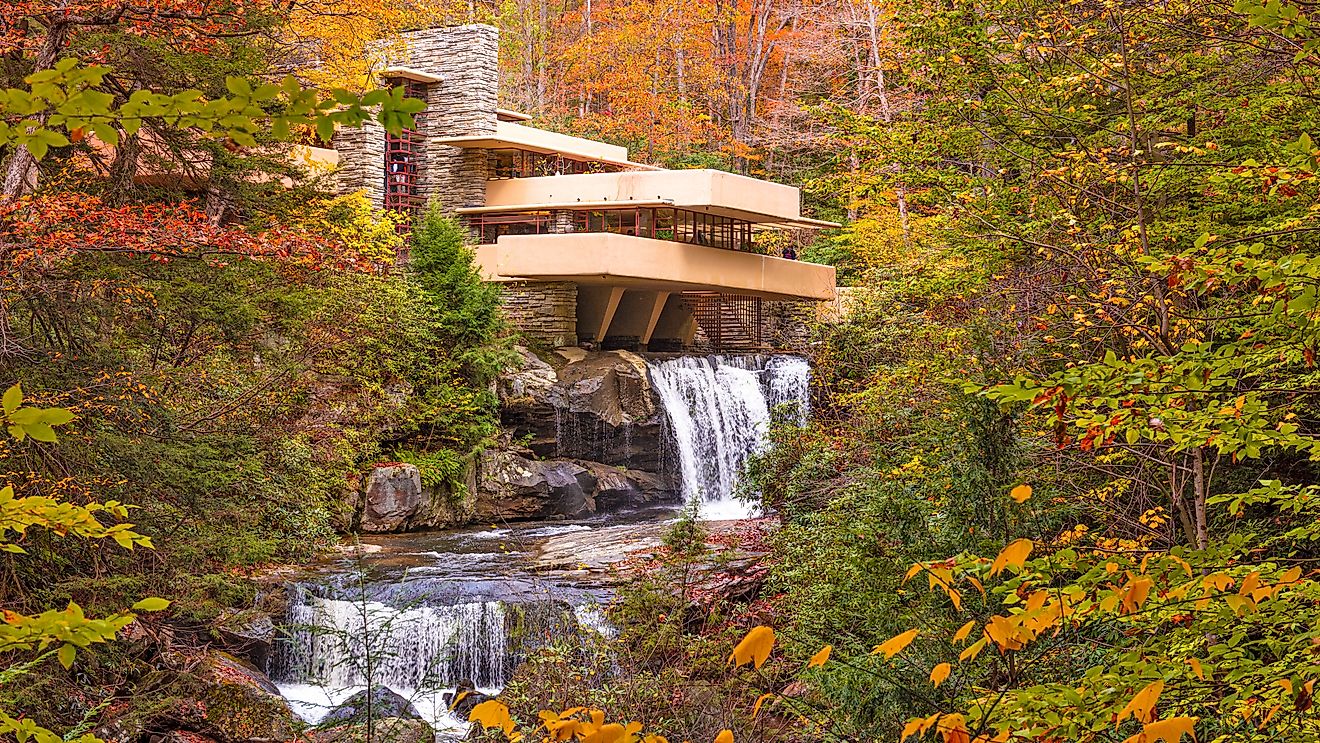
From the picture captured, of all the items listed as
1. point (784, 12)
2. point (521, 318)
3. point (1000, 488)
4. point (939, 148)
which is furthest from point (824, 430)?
point (784, 12)

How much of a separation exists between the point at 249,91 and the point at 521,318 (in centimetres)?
2069

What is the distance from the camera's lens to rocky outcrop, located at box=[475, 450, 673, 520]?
18.6 m

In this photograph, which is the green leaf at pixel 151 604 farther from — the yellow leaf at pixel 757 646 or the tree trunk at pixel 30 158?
the tree trunk at pixel 30 158

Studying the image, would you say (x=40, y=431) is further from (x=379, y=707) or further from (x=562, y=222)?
(x=562, y=222)

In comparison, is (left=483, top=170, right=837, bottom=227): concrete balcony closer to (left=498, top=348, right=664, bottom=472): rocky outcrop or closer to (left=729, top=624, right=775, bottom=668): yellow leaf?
(left=498, top=348, right=664, bottom=472): rocky outcrop

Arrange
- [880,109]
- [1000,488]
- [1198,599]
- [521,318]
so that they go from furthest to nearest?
[880,109] → [521,318] → [1000,488] → [1198,599]

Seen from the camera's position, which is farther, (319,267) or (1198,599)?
(319,267)

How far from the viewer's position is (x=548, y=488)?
1900 centimetres

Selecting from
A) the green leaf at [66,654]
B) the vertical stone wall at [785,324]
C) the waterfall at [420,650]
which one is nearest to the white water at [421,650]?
the waterfall at [420,650]

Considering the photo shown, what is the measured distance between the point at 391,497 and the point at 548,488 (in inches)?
107

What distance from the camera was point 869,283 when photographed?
1953cm

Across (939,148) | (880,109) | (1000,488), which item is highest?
(880,109)

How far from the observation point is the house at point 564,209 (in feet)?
71.5

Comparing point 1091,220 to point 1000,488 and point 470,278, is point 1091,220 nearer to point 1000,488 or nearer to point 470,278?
point 1000,488
